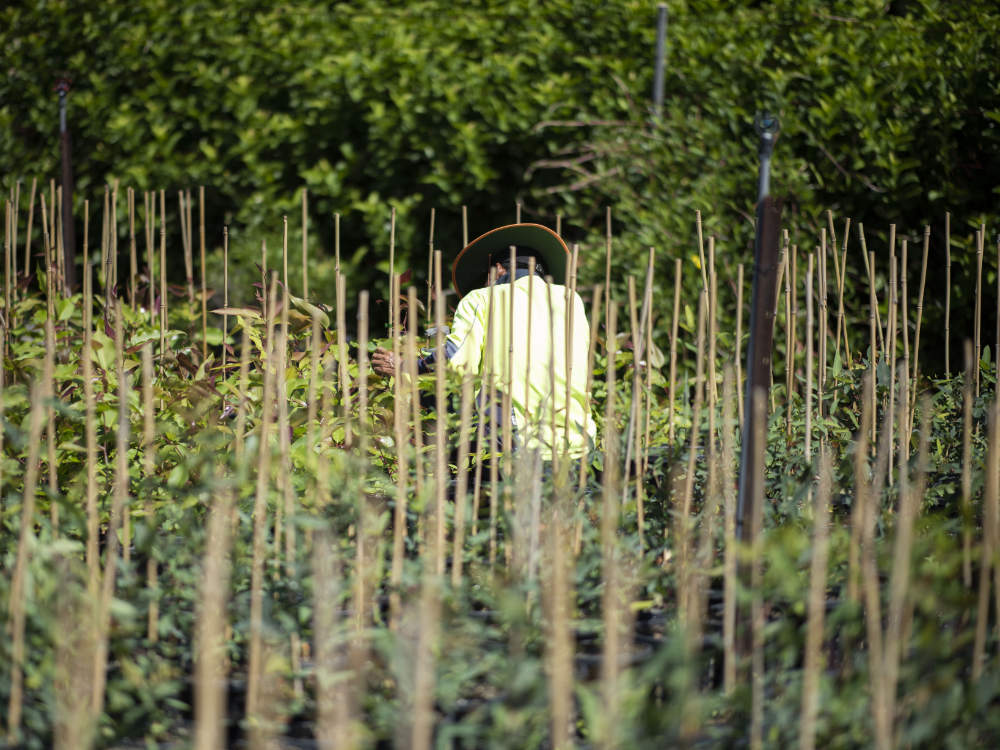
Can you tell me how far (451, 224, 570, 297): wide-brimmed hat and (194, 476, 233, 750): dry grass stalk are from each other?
1.22m

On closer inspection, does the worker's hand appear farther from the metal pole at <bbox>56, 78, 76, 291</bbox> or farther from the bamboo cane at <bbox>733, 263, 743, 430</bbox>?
the metal pole at <bbox>56, 78, 76, 291</bbox>

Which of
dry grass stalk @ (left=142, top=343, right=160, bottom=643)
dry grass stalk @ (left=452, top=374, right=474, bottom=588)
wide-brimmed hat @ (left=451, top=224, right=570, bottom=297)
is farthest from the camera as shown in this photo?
wide-brimmed hat @ (left=451, top=224, right=570, bottom=297)

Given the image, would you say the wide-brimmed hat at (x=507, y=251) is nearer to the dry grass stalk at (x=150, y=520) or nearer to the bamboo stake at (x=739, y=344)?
the bamboo stake at (x=739, y=344)

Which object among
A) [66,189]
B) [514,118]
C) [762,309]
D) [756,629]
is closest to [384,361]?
[762,309]

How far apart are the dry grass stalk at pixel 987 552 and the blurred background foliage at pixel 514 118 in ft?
6.67

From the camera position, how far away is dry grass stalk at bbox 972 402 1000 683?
1.40 m

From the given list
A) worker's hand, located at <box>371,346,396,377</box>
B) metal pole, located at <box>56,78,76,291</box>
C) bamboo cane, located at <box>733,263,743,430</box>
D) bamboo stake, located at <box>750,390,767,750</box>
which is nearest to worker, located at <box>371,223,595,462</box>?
worker's hand, located at <box>371,346,396,377</box>

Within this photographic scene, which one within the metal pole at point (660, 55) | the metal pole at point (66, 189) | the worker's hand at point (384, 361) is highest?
the metal pole at point (660, 55)

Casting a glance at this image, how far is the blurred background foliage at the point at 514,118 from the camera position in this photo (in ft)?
12.0

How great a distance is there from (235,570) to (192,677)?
0.60ft

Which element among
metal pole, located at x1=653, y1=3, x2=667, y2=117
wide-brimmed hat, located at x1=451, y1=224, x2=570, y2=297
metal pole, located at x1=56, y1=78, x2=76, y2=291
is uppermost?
metal pole, located at x1=653, y1=3, x2=667, y2=117

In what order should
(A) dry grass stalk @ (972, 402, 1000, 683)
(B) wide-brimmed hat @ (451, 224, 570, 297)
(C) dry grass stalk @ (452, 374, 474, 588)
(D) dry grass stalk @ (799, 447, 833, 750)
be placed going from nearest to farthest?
(D) dry grass stalk @ (799, 447, 833, 750) < (A) dry grass stalk @ (972, 402, 1000, 683) < (C) dry grass stalk @ (452, 374, 474, 588) < (B) wide-brimmed hat @ (451, 224, 570, 297)

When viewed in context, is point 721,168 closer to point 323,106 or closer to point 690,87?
point 690,87

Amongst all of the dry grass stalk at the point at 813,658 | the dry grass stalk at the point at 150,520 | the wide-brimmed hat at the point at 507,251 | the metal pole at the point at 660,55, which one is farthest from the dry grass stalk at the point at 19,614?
the metal pole at the point at 660,55
